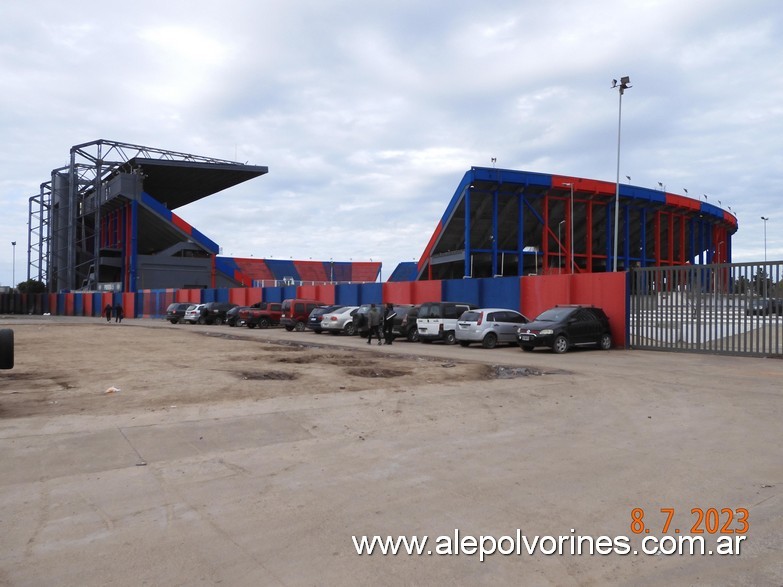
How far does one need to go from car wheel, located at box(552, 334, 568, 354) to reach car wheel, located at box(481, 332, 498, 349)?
9.37 feet

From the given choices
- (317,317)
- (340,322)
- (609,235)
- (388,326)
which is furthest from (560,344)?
(609,235)

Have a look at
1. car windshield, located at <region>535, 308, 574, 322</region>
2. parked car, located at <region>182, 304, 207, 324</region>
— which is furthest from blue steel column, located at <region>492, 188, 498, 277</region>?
car windshield, located at <region>535, 308, 574, 322</region>

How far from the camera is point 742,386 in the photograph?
1182cm

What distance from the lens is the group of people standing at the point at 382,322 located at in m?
24.1

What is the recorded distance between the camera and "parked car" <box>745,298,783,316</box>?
57.6 ft

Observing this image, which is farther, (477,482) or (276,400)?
(276,400)

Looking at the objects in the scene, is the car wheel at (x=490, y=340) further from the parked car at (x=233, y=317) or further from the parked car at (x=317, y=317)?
the parked car at (x=233, y=317)

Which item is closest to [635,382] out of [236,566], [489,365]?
[489,365]

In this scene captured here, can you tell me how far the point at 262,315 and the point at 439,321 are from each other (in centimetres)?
1607

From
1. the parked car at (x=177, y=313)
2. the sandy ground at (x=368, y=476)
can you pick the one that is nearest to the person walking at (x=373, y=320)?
the sandy ground at (x=368, y=476)

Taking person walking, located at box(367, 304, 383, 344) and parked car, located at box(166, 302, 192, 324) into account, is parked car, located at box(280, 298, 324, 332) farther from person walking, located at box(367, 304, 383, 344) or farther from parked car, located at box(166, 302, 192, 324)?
parked car, located at box(166, 302, 192, 324)

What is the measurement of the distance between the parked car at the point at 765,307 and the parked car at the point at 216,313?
33.4m

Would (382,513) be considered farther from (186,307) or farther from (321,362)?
(186,307)

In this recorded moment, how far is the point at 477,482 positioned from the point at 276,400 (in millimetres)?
5038
